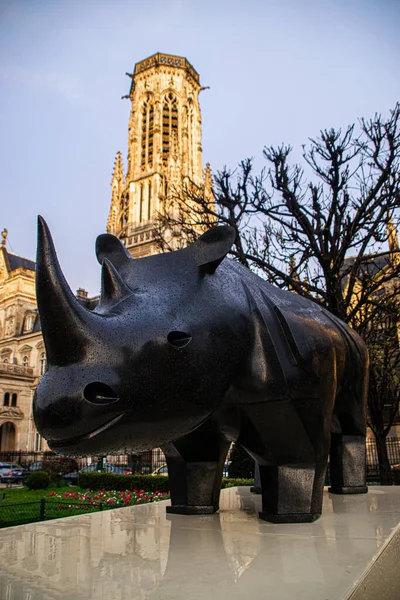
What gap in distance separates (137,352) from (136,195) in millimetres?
49591

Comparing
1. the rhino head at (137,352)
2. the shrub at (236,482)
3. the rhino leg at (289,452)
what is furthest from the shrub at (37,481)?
Answer: the rhino head at (137,352)

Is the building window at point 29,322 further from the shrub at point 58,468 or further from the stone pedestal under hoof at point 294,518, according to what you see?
the stone pedestal under hoof at point 294,518

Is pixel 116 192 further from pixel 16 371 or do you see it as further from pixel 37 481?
pixel 37 481

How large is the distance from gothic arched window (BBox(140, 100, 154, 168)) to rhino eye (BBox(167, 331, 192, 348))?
51.7m

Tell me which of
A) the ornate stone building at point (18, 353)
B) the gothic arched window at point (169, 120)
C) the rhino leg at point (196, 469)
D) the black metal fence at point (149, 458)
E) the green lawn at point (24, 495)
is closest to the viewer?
the rhino leg at point (196, 469)

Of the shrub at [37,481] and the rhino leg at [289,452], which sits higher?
the rhino leg at [289,452]

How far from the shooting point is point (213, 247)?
9.50ft

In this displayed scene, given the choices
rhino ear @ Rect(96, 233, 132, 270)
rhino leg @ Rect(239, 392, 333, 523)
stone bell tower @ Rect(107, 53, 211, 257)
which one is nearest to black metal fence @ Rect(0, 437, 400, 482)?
rhino leg @ Rect(239, 392, 333, 523)

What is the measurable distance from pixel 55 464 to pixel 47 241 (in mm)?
24875

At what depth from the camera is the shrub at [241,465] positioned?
46.5ft

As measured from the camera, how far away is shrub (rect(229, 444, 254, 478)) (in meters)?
14.2

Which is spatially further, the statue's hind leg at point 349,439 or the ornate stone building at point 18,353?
the ornate stone building at point 18,353

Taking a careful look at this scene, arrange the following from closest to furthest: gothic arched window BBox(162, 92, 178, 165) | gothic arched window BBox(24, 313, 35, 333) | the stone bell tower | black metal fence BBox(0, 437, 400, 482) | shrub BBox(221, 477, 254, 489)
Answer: shrub BBox(221, 477, 254, 489)
black metal fence BBox(0, 437, 400, 482)
gothic arched window BBox(24, 313, 35, 333)
the stone bell tower
gothic arched window BBox(162, 92, 178, 165)

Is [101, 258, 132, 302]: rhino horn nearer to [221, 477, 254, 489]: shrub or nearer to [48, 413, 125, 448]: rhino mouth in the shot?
[48, 413, 125, 448]: rhino mouth
